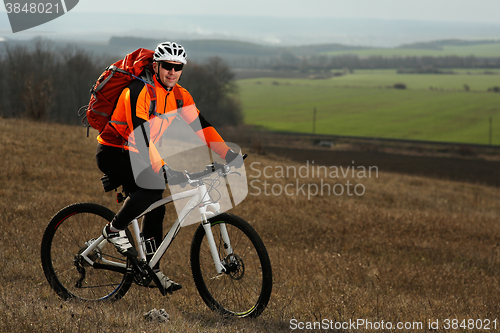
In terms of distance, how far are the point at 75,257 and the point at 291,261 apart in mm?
4068

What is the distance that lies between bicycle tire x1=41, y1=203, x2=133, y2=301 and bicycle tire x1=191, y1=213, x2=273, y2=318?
39.3 inches

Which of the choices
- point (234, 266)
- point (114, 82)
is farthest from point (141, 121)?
point (234, 266)

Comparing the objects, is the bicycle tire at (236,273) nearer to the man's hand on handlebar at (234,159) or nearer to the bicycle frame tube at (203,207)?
the bicycle frame tube at (203,207)

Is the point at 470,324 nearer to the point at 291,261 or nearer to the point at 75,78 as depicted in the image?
the point at 291,261

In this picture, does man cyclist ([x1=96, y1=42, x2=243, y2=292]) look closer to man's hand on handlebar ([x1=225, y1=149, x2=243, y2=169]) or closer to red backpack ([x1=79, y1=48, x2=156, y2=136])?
man's hand on handlebar ([x1=225, y1=149, x2=243, y2=169])

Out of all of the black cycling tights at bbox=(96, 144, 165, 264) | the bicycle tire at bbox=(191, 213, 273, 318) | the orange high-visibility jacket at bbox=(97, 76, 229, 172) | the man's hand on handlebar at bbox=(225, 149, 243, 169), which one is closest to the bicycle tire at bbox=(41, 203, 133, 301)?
the black cycling tights at bbox=(96, 144, 165, 264)

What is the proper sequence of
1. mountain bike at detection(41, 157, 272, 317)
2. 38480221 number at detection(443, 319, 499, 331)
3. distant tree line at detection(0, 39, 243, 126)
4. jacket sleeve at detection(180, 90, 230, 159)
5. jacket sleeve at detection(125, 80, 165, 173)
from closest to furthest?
jacket sleeve at detection(125, 80, 165, 173), mountain bike at detection(41, 157, 272, 317), jacket sleeve at detection(180, 90, 230, 159), 38480221 number at detection(443, 319, 499, 331), distant tree line at detection(0, 39, 243, 126)

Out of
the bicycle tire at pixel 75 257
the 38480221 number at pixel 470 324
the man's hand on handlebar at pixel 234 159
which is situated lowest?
the 38480221 number at pixel 470 324

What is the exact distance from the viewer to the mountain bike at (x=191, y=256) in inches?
162

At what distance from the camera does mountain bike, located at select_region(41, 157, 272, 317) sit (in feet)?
13.5

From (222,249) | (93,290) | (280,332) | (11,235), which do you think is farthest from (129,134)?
(11,235)

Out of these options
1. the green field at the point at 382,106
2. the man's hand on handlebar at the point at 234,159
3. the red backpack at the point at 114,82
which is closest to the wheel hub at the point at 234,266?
the man's hand on handlebar at the point at 234,159

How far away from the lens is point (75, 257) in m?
4.94

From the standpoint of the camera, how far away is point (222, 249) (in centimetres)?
426
